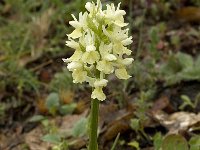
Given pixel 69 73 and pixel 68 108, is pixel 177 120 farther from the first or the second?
pixel 69 73

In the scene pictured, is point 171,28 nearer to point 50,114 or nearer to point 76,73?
point 50,114

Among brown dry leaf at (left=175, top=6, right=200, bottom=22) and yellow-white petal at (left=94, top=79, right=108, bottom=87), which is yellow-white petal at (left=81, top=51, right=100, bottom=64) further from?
brown dry leaf at (left=175, top=6, right=200, bottom=22)

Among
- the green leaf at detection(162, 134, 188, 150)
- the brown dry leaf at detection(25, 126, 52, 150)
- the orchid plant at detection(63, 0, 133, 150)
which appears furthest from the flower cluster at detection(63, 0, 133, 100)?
the brown dry leaf at detection(25, 126, 52, 150)

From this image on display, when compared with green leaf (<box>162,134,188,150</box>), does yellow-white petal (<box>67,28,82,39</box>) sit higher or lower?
higher

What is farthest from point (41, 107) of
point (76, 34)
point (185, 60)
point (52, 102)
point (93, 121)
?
point (76, 34)

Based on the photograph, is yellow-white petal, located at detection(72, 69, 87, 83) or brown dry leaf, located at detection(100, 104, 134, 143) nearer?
yellow-white petal, located at detection(72, 69, 87, 83)

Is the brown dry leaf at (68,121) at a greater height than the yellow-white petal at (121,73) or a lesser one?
lesser

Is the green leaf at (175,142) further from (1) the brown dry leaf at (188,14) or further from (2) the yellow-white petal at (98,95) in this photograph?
(1) the brown dry leaf at (188,14)

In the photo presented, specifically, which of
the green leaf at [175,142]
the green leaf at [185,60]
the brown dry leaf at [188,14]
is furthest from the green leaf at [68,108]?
the brown dry leaf at [188,14]
